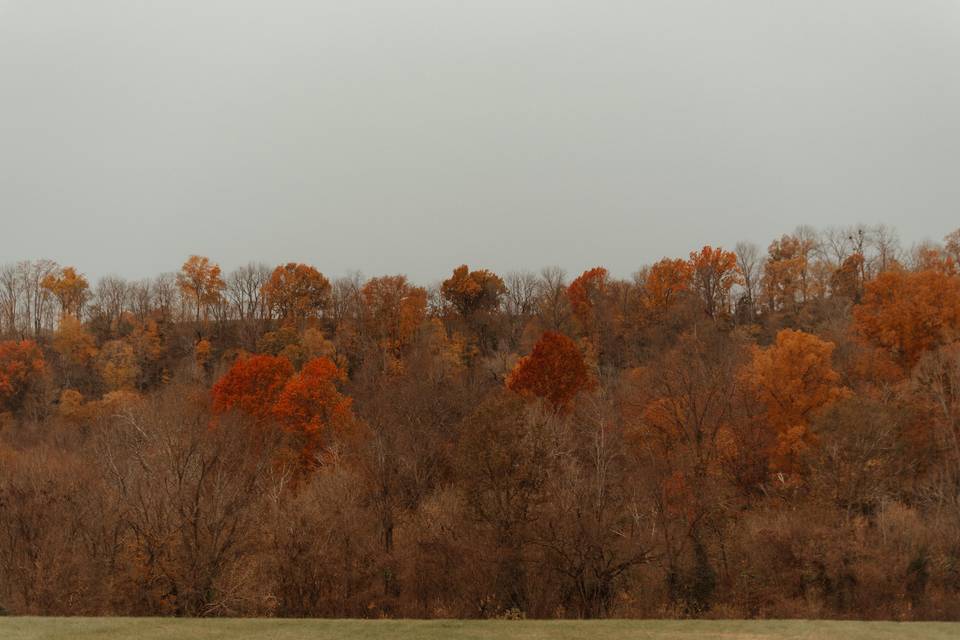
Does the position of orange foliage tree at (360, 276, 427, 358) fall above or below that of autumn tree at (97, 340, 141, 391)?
above

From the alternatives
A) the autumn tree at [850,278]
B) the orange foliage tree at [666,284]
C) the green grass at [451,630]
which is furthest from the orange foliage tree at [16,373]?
the autumn tree at [850,278]

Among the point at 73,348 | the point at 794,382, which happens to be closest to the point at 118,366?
the point at 73,348

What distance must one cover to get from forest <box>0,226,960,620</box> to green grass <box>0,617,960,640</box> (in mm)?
13016

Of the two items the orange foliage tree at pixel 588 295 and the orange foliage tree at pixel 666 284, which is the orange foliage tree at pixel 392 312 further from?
the orange foliage tree at pixel 666 284

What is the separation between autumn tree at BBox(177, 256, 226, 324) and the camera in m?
95.6

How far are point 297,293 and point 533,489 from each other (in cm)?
6281

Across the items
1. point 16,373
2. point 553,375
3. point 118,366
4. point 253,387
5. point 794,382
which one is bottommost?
point 253,387

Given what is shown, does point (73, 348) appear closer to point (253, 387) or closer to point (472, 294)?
point (253, 387)

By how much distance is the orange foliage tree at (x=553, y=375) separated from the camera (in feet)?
192

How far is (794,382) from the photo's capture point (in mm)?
48062

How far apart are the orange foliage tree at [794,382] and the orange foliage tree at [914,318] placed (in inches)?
316

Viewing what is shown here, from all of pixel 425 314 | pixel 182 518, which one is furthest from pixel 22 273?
pixel 182 518

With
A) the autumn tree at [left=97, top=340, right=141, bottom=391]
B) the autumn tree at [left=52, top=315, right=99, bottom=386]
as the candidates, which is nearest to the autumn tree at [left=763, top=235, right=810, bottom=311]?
the autumn tree at [left=97, top=340, right=141, bottom=391]

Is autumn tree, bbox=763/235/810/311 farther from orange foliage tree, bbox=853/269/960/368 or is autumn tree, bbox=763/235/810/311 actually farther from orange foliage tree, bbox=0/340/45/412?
orange foliage tree, bbox=0/340/45/412
